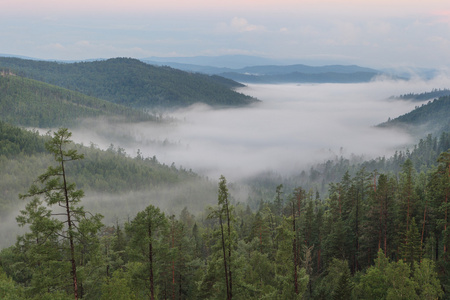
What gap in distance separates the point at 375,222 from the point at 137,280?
32859mm

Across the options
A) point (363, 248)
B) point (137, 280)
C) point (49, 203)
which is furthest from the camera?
point (363, 248)

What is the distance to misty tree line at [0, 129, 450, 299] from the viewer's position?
19.7 meters

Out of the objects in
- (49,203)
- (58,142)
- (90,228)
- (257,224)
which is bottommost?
(257,224)

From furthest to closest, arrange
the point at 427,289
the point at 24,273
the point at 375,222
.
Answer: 1. the point at 24,273
2. the point at 375,222
3. the point at 427,289

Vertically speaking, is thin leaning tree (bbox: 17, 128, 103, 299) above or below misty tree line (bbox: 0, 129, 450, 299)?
above

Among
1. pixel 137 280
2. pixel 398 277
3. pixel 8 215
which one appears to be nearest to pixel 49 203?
pixel 137 280

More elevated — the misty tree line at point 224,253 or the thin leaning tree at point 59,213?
the thin leaning tree at point 59,213

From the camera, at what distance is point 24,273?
57.1 m

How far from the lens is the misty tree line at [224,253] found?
1967 centimetres

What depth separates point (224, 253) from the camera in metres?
25.8

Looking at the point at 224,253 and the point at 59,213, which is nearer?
the point at 59,213

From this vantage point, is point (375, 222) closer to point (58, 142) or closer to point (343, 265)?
point (343, 265)

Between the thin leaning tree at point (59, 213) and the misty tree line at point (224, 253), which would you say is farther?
the misty tree line at point (224, 253)

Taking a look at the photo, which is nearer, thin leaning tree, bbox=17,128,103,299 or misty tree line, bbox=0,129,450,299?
thin leaning tree, bbox=17,128,103,299
